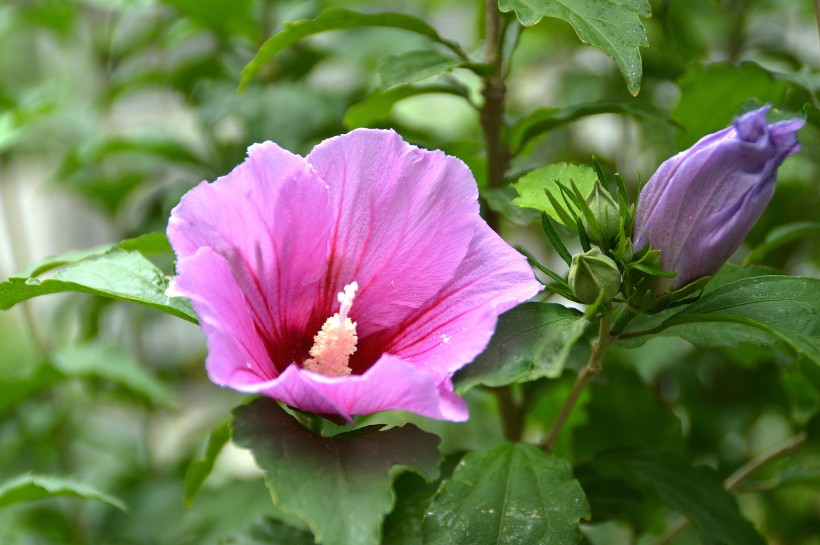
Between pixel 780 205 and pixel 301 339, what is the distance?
2.46 ft

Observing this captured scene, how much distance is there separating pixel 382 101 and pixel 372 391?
32 centimetres

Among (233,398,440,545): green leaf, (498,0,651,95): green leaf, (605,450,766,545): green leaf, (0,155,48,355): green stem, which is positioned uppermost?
(498,0,651,95): green leaf

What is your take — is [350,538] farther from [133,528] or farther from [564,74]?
[564,74]

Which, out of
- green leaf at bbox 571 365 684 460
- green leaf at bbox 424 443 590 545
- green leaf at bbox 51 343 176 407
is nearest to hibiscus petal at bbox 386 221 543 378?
green leaf at bbox 424 443 590 545

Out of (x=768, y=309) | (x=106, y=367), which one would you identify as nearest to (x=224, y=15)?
(x=106, y=367)

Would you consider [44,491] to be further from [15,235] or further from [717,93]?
[15,235]

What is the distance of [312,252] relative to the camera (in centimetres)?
52

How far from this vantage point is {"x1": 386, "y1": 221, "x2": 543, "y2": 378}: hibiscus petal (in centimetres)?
48

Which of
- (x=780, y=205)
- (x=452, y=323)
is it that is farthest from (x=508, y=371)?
(x=780, y=205)

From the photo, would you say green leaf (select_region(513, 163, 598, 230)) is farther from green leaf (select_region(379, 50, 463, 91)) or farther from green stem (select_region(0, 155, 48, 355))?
green stem (select_region(0, 155, 48, 355))

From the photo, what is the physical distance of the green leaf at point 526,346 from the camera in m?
0.46

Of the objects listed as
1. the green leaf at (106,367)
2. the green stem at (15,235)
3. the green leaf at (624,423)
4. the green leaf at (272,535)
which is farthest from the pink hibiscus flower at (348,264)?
the green stem at (15,235)

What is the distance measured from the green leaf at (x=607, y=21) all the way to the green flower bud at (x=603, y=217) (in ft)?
0.23

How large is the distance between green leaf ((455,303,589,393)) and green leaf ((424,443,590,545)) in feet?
0.35
